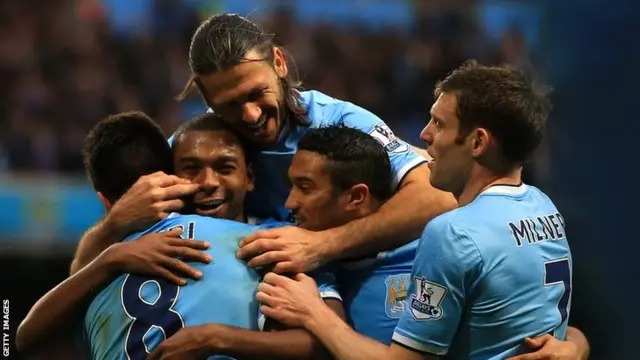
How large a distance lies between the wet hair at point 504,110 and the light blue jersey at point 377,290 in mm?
604

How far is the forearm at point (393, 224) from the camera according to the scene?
3104 mm

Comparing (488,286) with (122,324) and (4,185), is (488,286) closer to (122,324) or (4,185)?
(122,324)

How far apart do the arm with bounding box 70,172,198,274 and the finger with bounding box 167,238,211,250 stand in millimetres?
143

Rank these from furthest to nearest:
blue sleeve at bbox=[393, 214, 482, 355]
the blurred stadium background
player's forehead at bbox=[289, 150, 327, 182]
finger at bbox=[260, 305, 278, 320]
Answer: the blurred stadium background
player's forehead at bbox=[289, 150, 327, 182]
finger at bbox=[260, 305, 278, 320]
blue sleeve at bbox=[393, 214, 482, 355]

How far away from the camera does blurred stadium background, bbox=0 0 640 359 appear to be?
6.32m

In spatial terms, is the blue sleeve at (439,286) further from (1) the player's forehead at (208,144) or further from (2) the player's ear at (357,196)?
(1) the player's forehead at (208,144)

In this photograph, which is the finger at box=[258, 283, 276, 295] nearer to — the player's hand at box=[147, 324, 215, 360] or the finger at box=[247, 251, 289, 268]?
the finger at box=[247, 251, 289, 268]

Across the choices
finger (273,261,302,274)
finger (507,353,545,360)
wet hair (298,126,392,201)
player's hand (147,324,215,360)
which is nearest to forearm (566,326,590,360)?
finger (507,353,545,360)

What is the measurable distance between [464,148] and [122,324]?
111cm

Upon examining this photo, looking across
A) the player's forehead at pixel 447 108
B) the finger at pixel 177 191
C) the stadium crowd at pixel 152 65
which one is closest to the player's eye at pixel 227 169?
the finger at pixel 177 191

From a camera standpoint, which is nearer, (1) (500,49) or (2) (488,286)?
(2) (488,286)

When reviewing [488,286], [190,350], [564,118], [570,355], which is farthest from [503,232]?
[564,118]

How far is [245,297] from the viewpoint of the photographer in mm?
2908

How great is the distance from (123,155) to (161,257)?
0.42 m
